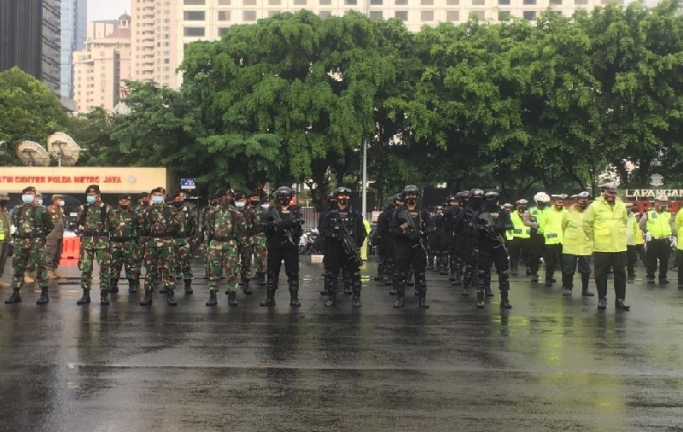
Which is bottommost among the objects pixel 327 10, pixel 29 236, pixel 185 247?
pixel 185 247

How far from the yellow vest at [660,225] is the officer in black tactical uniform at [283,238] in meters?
9.82

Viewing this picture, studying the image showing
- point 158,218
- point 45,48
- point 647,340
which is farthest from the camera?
point 45,48

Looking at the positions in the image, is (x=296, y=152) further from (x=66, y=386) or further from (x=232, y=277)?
(x=66, y=386)

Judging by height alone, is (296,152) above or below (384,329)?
above

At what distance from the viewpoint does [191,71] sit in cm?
3759

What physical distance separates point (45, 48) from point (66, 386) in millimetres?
104684

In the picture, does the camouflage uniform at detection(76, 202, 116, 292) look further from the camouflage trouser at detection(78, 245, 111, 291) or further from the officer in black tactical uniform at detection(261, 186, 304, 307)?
the officer in black tactical uniform at detection(261, 186, 304, 307)

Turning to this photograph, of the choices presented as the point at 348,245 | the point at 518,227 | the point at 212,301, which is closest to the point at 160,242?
the point at 212,301

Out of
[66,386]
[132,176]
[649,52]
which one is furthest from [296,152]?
[66,386]

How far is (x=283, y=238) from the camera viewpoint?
44.8 feet

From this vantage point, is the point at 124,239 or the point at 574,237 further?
the point at 574,237

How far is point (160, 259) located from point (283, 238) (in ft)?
6.86

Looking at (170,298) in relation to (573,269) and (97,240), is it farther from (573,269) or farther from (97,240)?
(573,269)

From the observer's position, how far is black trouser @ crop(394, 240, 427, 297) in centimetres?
1380
